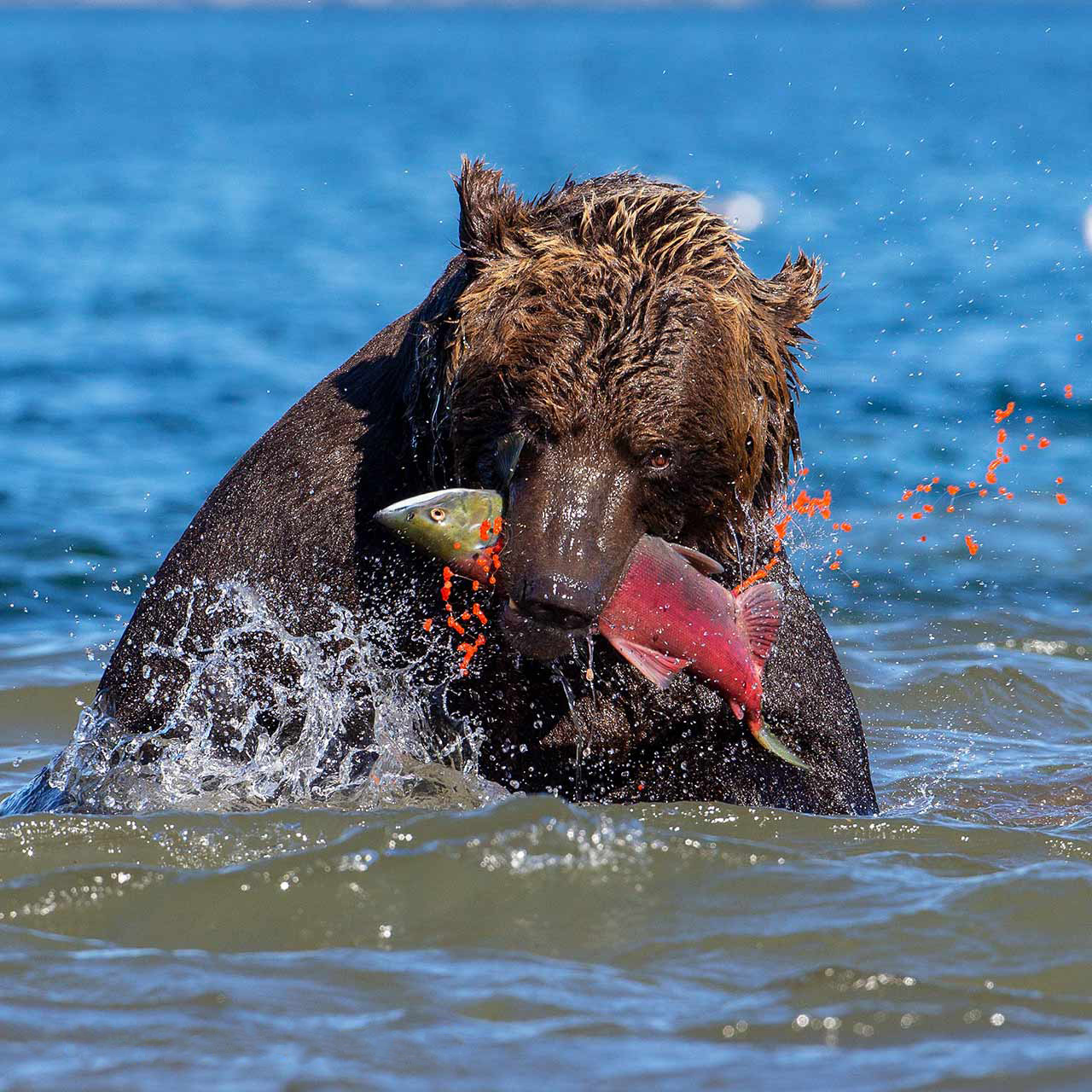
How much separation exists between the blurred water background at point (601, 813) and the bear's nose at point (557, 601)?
0.87 meters

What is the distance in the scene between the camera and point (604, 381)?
4.51 m

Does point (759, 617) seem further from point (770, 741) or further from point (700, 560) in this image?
point (770, 741)

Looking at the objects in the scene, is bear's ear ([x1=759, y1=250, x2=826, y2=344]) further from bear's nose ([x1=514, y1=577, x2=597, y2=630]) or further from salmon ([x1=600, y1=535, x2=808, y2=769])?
bear's nose ([x1=514, y1=577, x2=597, y2=630])

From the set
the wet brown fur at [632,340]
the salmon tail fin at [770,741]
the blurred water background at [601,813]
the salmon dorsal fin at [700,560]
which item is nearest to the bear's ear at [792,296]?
the wet brown fur at [632,340]

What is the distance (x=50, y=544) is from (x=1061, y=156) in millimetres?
35067

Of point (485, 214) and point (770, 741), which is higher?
point (485, 214)

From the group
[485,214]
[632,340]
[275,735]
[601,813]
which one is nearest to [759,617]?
[601,813]

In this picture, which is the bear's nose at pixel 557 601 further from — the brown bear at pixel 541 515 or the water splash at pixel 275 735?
the water splash at pixel 275 735

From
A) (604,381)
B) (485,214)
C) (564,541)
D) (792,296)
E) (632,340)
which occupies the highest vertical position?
(485,214)

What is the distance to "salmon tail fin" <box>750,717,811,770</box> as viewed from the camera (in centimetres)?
508

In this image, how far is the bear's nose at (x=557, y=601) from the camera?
13.8ft

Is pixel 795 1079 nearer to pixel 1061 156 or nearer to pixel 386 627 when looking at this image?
pixel 386 627

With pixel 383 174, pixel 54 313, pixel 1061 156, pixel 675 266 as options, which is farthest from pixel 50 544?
pixel 1061 156

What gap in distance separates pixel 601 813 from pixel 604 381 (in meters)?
1.37
